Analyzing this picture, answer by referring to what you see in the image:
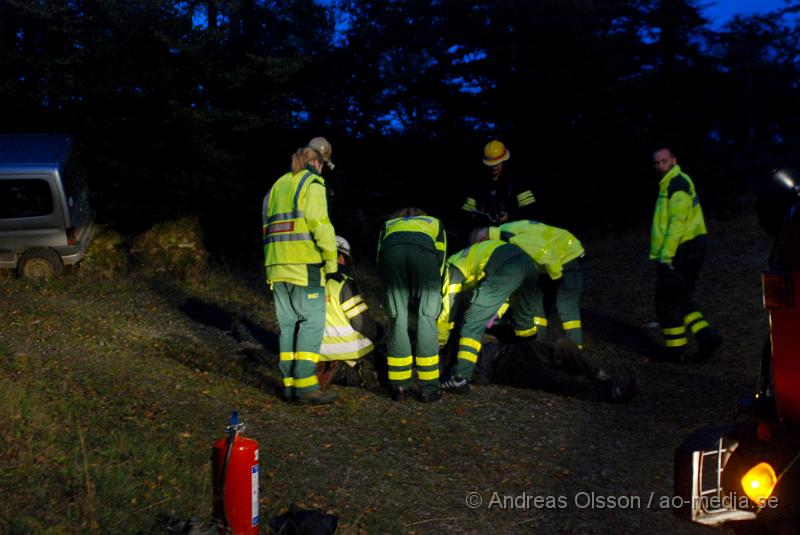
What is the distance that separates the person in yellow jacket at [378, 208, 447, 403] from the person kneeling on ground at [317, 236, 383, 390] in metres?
0.37

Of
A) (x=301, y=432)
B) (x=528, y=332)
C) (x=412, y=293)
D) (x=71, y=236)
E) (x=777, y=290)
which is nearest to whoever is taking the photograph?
(x=777, y=290)

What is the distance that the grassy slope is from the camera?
4.80m

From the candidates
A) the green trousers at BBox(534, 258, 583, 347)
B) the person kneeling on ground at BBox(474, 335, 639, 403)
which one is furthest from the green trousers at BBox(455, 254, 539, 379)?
the green trousers at BBox(534, 258, 583, 347)

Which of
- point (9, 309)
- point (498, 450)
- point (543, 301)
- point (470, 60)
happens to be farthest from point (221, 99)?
point (498, 450)

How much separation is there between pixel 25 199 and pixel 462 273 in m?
9.20

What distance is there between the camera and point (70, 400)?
6.45 m

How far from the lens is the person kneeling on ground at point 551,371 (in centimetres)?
730

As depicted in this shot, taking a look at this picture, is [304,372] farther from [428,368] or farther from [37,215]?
[37,215]

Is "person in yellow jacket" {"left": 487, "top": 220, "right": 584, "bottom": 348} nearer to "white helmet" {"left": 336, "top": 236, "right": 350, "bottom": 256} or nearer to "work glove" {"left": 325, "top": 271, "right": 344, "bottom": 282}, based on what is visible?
"white helmet" {"left": 336, "top": 236, "right": 350, "bottom": 256}

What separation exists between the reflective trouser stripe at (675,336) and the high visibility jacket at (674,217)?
0.68 meters

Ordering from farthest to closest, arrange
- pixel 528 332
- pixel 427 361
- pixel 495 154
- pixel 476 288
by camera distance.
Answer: pixel 495 154, pixel 528 332, pixel 476 288, pixel 427 361

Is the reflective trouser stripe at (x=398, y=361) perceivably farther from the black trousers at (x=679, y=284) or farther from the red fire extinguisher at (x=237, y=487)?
the red fire extinguisher at (x=237, y=487)

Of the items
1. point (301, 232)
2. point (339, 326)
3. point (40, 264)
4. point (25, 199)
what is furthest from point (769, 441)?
point (25, 199)

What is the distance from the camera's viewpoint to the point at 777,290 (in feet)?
10.8
